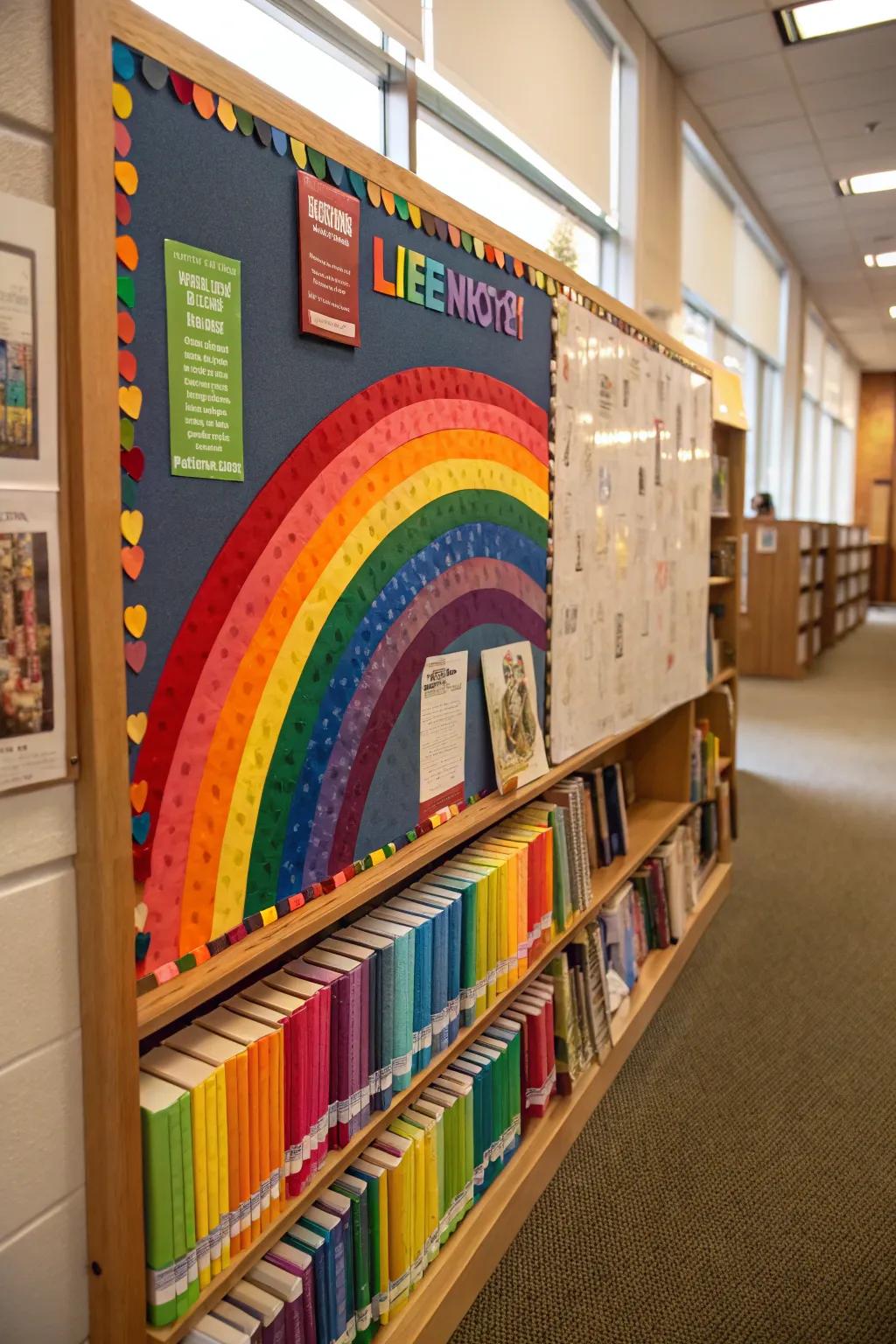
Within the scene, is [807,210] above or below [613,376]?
above

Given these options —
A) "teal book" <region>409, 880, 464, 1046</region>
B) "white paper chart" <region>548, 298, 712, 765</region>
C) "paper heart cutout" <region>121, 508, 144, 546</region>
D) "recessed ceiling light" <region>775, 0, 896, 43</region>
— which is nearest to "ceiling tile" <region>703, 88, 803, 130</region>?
"recessed ceiling light" <region>775, 0, 896, 43</region>

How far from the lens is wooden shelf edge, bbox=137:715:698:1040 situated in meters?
1.08

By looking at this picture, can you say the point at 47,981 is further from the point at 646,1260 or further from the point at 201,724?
the point at 646,1260

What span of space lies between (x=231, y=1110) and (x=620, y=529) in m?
1.66

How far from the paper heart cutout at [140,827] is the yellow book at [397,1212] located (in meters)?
0.75

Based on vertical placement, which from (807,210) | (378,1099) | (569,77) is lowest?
(378,1099)

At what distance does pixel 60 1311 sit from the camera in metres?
1.03

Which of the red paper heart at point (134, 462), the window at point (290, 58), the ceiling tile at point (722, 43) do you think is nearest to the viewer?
the red paper heart at point (134, 462)

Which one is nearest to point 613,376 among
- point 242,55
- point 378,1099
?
point 242,55

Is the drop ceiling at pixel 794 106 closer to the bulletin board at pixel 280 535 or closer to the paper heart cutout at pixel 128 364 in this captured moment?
the bulletin board at pixel 280 535

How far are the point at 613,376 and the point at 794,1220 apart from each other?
192 cm

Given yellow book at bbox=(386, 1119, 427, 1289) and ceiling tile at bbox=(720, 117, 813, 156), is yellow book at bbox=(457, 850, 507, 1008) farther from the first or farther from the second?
ceiling tile at bbox=(720, 117, 813, 156)

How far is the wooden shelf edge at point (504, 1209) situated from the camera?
1.55m

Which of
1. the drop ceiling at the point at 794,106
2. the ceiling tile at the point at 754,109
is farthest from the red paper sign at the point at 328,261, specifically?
the ceiling tile at the point at 754,109
